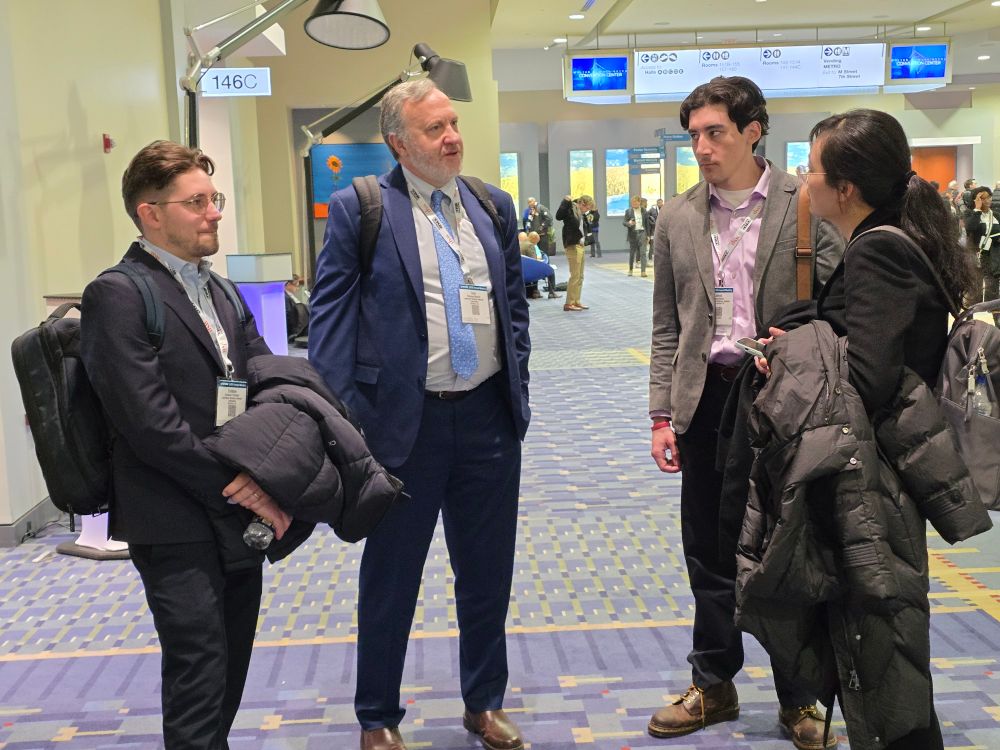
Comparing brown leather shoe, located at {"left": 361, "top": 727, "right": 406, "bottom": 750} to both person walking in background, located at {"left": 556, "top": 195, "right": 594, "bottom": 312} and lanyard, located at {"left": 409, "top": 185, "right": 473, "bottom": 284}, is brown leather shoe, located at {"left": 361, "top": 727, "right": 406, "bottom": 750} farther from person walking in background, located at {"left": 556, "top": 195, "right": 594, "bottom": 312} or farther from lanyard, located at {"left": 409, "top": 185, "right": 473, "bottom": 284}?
person walking in background, located at {"left": 556, "top": 195, "right": 594, "bottom": 312}

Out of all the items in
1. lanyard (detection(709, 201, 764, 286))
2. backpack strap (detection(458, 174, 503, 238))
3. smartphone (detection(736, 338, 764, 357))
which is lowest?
smartphone (detection(736, 338, 764, 357))

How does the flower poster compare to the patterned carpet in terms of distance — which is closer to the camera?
the patterned carpet

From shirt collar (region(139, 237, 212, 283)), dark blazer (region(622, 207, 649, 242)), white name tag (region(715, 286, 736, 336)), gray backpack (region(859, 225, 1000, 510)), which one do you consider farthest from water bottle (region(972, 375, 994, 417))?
dark blazer (region(622, 207, 649, 242))

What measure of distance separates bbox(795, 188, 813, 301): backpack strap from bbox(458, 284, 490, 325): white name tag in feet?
2.42

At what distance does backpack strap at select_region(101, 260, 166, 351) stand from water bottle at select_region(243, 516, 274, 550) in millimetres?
398

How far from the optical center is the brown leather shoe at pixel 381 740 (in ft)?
8.15

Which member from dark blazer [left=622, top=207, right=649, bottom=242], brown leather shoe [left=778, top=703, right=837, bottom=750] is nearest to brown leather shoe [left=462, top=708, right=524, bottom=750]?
brown leather shoe [left=778, top=703, right=837, bottom=750]

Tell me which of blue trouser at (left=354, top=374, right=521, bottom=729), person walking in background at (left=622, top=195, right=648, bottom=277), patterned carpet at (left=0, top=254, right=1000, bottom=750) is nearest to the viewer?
blue trouser at (left=354, top=374, right=521, bottom=729)

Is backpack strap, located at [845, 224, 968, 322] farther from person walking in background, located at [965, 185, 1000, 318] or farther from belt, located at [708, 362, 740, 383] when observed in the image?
person walking in background, located at [965, 185, 1000, 318]

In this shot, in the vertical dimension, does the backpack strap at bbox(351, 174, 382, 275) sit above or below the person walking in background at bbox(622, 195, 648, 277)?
above

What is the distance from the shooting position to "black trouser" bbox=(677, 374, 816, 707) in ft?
8.29

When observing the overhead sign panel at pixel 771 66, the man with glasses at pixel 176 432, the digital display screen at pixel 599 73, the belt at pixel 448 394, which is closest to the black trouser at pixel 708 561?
the belt at pixel 448 394

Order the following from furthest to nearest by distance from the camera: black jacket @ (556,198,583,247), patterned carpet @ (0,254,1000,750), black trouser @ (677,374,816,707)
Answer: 1. black jacket @ (556,198,583,247)
2. patterned carpet @ (0,254,1000,750)
3. black trouser @ (677,374,816,707)

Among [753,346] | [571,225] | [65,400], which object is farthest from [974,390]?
[571,225]
